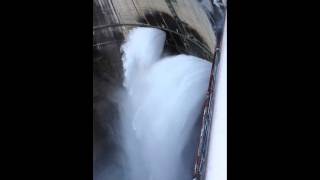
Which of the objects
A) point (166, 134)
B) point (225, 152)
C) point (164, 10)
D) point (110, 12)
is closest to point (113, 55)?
point (110, 12)

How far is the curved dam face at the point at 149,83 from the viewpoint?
1.89 metres

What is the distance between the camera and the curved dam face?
1.89 metres

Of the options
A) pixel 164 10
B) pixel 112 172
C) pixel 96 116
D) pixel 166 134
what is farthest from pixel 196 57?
pixel 112 172

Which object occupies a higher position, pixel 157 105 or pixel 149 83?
pixel 149 83

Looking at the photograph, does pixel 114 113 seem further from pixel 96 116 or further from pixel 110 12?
pixel 110 12

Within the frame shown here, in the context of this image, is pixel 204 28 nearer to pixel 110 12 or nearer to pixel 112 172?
pixel 110 12

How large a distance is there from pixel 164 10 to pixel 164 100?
0.42 meters

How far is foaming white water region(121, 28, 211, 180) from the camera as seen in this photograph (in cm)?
189

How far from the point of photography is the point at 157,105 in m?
1.90

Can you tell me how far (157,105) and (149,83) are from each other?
0.11 metres

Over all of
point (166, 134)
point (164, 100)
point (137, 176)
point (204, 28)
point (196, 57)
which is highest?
point (204, 28)

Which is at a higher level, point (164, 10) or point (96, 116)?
point (164, 10)

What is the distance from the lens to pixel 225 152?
1979 millimetres

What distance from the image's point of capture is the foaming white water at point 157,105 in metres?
1.89
